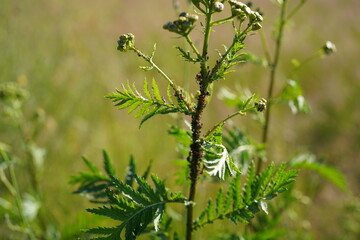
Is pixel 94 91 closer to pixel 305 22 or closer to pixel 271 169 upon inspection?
pixel 271 169

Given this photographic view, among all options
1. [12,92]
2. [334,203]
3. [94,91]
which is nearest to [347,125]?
[334,203]

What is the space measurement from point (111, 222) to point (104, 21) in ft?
15.1

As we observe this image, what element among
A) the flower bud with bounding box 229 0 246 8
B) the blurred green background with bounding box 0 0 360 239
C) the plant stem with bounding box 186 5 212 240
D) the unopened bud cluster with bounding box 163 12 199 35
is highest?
the blurred green background with bounding box 0 0 360 239

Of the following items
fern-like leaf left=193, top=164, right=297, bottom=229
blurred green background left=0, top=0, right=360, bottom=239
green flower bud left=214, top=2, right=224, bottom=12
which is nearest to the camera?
green flower bud left=214, top=2, right=224, bottom=12

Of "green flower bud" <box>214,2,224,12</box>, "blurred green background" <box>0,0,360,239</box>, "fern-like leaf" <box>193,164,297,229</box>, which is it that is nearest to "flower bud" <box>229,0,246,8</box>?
"green flower bud" <box>214,2,224,12</box>

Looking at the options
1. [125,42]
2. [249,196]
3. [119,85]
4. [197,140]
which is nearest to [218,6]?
[125,42]

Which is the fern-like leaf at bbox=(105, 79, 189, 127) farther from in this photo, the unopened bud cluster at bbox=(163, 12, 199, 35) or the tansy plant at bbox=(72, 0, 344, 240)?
the unopened bud cluster at bbox=(163, 12, 199, 35)

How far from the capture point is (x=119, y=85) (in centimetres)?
543

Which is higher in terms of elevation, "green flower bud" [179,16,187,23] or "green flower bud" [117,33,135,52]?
"green flower bud" [117,33,135,52]

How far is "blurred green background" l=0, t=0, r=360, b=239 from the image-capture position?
4.64 m

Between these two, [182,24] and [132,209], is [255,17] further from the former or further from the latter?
[132,209]

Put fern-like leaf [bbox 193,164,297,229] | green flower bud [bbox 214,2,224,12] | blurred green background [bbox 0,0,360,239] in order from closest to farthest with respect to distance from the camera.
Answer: green flower bud [bbox 214,2,224,12] → fern-like leaf [bbox 193,164,297,229] → blurred green background [bbox 0,0,360,239]

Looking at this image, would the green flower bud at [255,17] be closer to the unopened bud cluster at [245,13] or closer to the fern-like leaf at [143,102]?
the unopened bud cluster at [245,13]

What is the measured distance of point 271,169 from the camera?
1.34 m
